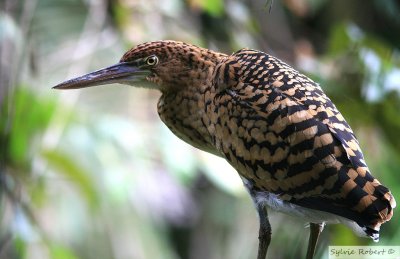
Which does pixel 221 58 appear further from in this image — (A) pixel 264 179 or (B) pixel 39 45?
(B) pixel 39 45

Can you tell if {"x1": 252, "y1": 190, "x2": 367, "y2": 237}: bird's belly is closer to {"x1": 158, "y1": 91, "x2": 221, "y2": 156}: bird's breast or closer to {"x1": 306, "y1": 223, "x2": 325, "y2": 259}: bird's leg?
{"x1": 306, "y1": 223, "x2": 325, "y2": 259}: bird's leg

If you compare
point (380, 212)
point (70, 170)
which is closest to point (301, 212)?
point (380, 212)

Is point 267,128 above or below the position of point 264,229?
above

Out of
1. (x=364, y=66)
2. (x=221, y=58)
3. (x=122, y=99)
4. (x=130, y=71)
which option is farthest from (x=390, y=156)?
(x=122, y=99)

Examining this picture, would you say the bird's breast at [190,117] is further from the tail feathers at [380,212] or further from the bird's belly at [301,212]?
the tail feathers at [380,212]

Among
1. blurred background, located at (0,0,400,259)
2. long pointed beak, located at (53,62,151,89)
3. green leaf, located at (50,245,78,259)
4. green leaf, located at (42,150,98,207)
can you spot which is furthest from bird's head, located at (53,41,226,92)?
green leaf, located at (42,150,98,207)

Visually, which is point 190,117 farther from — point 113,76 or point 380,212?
point 380,212

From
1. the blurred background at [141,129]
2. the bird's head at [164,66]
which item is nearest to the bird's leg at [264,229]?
the blurred background at [141,129]

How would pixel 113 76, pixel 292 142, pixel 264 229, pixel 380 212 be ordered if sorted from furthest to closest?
1. pixel 113 76
2. pixel 264 229
3. pixel 292 142
4. pixel 380 212
